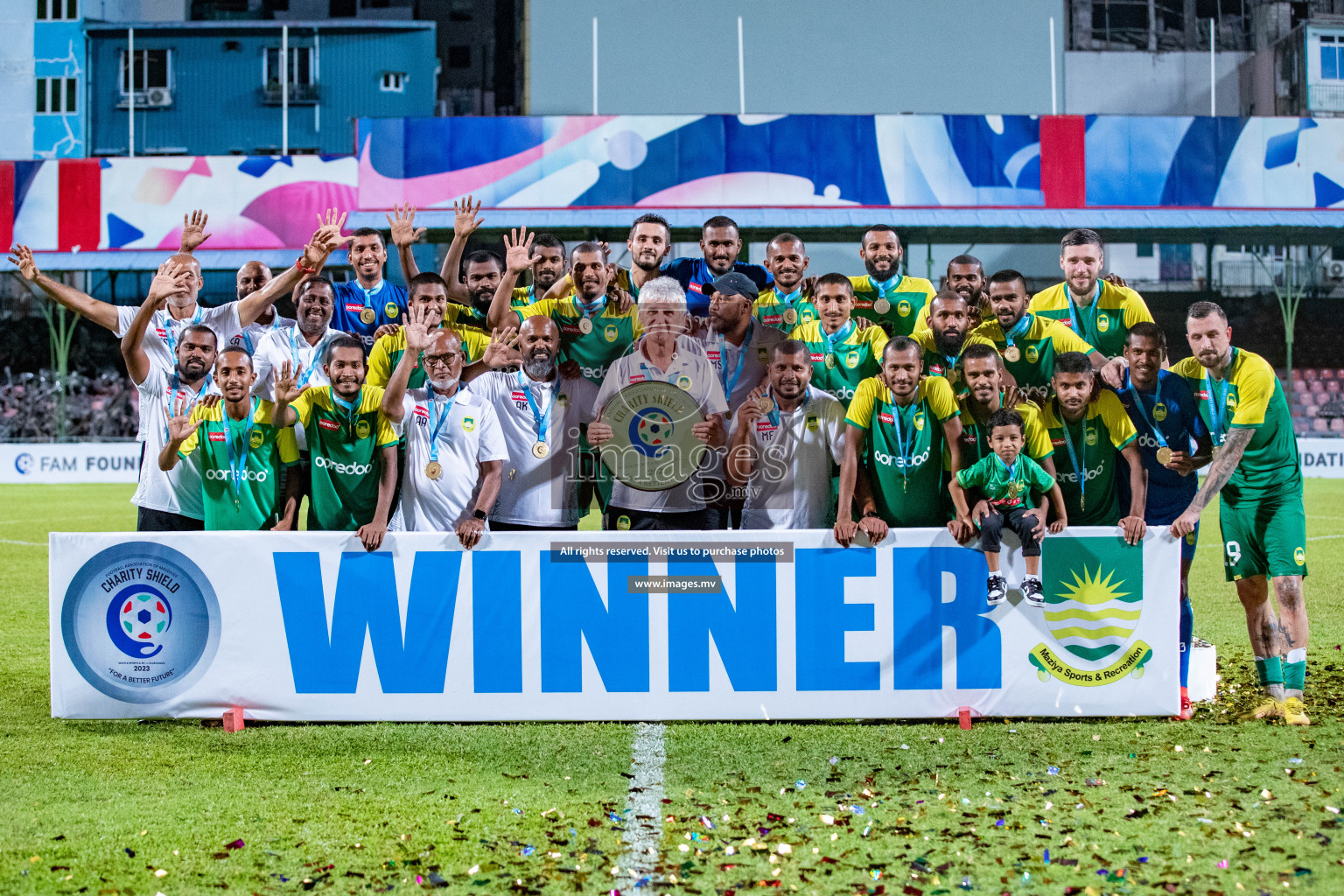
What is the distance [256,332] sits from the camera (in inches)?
300

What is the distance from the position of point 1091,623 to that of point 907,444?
4.28 ft

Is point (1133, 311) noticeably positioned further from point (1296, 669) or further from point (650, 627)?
point (650, 627)

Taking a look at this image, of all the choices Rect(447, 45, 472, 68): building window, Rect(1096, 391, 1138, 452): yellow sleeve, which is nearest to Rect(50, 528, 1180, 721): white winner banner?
Rect(1096, 391, 1138, 452): yellow sleeve

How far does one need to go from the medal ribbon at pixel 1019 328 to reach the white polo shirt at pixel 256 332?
14.6 ft

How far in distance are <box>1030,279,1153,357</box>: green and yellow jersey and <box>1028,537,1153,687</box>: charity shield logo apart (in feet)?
5.24

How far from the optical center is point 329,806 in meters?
4.63

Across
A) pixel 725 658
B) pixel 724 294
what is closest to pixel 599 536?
pixel 725 658

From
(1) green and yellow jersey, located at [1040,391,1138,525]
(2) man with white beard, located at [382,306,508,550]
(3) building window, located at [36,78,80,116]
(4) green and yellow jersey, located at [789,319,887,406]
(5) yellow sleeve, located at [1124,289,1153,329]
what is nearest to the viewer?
(1) green and yellow jersey, located at [1040,391,1138,525]

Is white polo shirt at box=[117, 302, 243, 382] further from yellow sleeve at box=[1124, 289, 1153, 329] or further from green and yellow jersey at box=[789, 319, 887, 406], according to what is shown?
yellow sleeve at box=[1124, 289, 1153, 329]

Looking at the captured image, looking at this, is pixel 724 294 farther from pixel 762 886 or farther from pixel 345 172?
pixel 345 172

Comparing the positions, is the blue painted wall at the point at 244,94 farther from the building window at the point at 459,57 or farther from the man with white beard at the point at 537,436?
the man with white beard at the point at 537,436

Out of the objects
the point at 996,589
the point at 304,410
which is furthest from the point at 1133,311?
the point at 304,410

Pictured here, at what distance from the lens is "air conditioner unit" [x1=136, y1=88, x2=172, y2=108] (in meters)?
42.8

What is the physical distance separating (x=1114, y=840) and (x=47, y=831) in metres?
4.00
